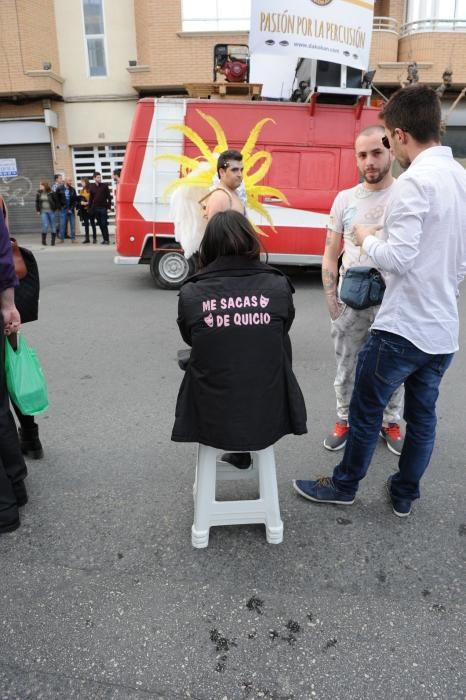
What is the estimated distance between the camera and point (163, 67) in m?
16.3

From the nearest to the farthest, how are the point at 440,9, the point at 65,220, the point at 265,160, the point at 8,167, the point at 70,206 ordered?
the point at 265,160 → the point at 440,9 → the point at 70,206 → the point at 65,220 → the point at 8,167

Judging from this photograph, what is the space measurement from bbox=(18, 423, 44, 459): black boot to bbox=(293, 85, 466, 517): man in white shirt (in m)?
1.97

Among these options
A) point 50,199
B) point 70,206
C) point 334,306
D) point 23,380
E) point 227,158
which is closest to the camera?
point 23,380

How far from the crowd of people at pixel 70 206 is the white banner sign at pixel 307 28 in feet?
27.2

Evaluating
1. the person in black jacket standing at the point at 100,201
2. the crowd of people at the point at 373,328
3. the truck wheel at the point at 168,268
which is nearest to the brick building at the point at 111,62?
the person in black jacket standing at the point at 100,201

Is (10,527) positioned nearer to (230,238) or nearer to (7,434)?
(7,434)

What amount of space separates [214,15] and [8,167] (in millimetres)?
8408

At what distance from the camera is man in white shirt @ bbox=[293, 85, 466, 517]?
214cm

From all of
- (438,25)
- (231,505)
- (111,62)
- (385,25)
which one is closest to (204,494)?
(231,505)

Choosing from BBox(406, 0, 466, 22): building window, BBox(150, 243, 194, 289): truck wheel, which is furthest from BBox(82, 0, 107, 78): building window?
BBox(150, 243, 194, 289): truck wheel

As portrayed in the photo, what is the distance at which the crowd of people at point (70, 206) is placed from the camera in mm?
15125

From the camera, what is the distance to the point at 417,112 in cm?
219

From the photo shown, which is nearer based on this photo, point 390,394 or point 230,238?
point 230,238

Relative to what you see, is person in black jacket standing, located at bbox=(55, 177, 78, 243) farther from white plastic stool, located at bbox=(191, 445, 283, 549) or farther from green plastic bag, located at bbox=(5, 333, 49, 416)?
white plastic stool, located at bbox=(191, 445, 283, 549)
